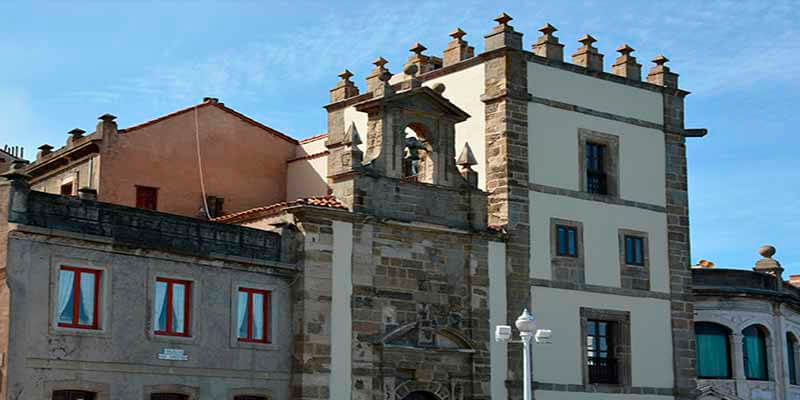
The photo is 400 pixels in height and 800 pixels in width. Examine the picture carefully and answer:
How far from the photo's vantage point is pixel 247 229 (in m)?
29.1

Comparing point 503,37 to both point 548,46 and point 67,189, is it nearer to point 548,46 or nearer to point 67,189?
point 548,46

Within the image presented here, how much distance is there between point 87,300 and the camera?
26141 mm

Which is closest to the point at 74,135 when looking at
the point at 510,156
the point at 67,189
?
the point at 67,189

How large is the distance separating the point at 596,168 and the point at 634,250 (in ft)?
7.96

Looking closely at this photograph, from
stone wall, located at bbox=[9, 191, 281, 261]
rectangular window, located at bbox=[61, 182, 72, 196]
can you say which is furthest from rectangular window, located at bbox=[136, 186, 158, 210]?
stone wall, located at bbox=[9, 191, 281, 261]

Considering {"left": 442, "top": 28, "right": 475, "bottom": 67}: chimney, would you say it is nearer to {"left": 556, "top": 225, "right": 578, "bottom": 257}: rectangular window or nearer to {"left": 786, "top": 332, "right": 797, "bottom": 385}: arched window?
{"left": 556, "top": 225, "right": 578, "bottom": 257}: rectangular window

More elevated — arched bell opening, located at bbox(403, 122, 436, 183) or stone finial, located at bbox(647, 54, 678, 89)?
stone finial, located at bbox(647, 54, 678, 89)

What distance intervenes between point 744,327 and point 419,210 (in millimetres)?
13298

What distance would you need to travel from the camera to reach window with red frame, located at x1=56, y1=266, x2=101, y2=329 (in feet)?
84.2

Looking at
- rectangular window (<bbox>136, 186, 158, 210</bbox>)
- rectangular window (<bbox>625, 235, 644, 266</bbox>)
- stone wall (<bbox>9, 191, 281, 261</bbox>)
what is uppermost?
rectangular window (<bbox>136, 186, 158, 210</bbox>)

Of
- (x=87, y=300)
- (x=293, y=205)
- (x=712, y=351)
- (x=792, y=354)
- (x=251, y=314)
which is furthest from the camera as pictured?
(x=792, y=354)

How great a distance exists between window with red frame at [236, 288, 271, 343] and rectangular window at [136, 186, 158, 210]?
783cm

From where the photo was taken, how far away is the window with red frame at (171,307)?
27359 mm

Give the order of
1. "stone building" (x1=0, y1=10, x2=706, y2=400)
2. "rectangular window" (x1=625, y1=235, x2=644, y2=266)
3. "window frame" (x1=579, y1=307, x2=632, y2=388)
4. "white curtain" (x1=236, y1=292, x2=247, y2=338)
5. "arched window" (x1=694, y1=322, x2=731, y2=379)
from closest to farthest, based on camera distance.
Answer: "stone building" (x1=0, y1=10, x2=706, y2=400) < "white curtain" (x1=236, y1=292, x2=247, y2=338) < "window frame" (x1=579, y1=307, x2=632, y2=388) < "rectangular window" (x1=625, y1=235, x2=644, y2=266) < "arched window" (x1=694, y1=322, x2=731, y2=379)
